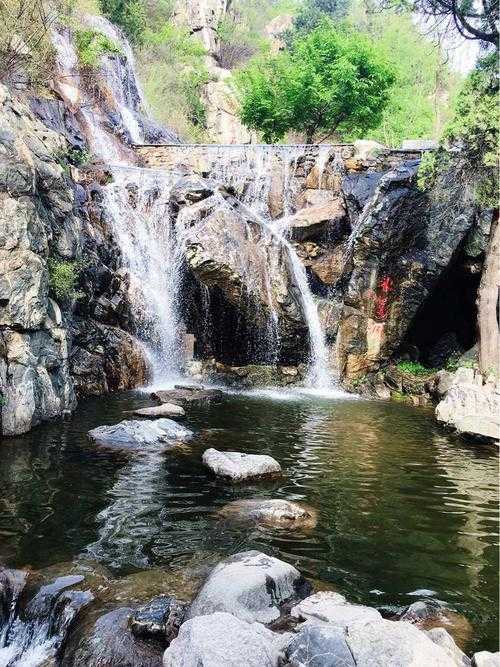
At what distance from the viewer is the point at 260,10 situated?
57.4 meters

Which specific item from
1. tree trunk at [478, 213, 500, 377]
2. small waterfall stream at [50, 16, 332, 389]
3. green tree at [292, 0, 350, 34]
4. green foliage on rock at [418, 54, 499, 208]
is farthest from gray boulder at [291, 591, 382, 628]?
green tree at [292, 0, 350, 34]

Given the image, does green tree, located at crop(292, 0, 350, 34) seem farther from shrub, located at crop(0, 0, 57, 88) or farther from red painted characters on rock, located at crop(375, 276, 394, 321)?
red painted characters on rock, located at crop(375, 276, 394, 321)

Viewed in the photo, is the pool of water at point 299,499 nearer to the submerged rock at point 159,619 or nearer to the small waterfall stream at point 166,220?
the submerged rock at point 159,619

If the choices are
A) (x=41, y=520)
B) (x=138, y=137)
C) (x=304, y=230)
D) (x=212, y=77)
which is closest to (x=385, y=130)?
(x=212, y=77)

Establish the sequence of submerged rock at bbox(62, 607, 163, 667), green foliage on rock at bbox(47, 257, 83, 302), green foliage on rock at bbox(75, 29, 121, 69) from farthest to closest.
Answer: green foliage on rock at bbox(75, 29, 121, 69) → green foliage on rock at bbox(47, 257, 83, 302) → submerged rock at bbox(62, 607, 163, 667)

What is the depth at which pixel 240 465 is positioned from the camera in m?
8.17

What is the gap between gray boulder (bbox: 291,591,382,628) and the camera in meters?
4.06

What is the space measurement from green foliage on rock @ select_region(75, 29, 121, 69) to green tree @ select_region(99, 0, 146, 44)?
6.46 m

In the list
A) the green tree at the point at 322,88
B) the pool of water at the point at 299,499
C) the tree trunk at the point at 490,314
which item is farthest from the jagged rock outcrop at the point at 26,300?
the green tree at the point at 322,88

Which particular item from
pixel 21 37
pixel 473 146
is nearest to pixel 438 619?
pixel 473 146

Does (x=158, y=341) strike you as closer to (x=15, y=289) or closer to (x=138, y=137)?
(x=15, y=289)

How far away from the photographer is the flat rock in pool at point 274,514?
656 centimetres

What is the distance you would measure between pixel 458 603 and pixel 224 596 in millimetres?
2121

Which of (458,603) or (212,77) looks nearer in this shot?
(458,603)
